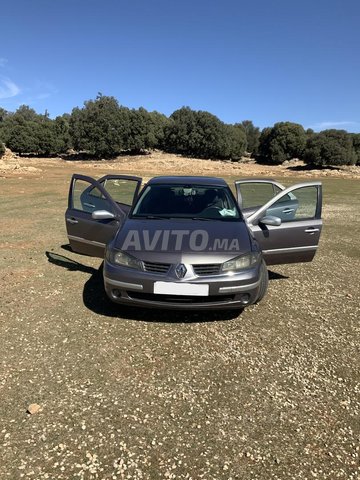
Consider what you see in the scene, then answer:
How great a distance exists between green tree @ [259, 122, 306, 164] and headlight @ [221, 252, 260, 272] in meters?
65.3

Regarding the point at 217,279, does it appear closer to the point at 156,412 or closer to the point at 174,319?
the point at 174,319

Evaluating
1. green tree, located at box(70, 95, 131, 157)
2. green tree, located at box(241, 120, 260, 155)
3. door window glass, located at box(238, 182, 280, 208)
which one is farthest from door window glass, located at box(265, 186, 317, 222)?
green tree, located at box(241, 120, 260, 155)

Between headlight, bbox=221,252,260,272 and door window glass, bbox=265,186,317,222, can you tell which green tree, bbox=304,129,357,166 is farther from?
headlight, bbox=221,252,260,272

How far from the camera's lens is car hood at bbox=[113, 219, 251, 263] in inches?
144

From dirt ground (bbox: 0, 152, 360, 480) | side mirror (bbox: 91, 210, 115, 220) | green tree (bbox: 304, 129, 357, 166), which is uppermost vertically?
green tree (bbox: 304, 129, 357, 166)

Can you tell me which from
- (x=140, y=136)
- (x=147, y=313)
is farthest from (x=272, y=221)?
(x=140, y=136)

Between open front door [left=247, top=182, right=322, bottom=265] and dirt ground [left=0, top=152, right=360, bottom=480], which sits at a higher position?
open front door [left=247, top=182, right=322, bottom=265]

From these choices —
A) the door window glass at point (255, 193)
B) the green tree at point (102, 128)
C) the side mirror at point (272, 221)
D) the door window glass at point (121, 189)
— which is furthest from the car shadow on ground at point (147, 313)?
the green tree at point (102, 128)

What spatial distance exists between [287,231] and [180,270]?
1947 mm

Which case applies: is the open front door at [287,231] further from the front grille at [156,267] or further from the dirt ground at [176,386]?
the front grille at [156,267]

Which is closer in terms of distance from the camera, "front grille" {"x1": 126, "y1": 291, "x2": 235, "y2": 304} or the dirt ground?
the dirt ground

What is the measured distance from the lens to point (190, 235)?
3.99 meters

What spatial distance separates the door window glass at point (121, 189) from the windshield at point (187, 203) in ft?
1.65

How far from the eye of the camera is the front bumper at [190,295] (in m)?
3.57
